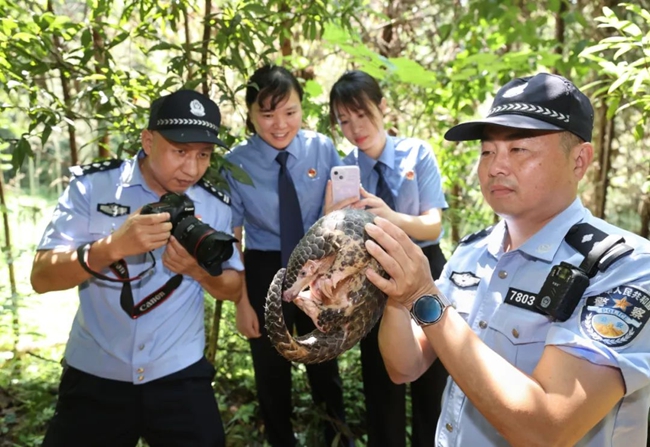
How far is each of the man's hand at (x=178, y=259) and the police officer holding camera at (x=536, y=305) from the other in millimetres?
1010

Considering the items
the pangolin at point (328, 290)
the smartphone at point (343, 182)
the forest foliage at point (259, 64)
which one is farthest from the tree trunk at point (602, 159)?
the pangolin at point (328, 290)

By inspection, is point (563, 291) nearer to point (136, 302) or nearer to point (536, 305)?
point (536, 305)

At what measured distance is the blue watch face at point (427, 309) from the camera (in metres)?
1.62

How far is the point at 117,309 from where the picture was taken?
108 inches

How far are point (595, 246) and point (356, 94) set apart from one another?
6.83 ft

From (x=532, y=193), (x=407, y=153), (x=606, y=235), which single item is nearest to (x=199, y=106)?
(x=407, y=153)

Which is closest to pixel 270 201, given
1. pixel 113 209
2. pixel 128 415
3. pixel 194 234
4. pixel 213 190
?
pixel 213 190

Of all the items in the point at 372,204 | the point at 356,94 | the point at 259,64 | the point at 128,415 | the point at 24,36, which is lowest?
the point at 128,415

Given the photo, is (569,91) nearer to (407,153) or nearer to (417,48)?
(407,153)

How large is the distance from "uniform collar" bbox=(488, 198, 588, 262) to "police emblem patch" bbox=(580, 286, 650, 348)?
262 mm

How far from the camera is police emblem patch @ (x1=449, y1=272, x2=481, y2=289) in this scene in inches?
80.6

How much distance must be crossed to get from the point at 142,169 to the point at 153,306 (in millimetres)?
719

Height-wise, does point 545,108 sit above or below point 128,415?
above

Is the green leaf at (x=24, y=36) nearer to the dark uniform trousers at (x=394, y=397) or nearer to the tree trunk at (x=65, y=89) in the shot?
the tree trunk at (x=65, y=89)
